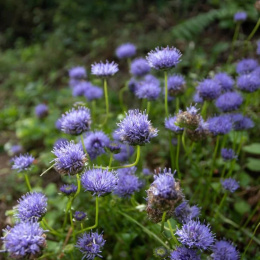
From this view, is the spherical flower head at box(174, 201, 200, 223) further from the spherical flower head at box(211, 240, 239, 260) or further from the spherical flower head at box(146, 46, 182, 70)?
the spherical flower head at box(146, 46, 182, 70)

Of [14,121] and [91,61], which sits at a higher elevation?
[91,61]

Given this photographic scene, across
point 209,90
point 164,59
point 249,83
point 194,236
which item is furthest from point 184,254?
point 249,83

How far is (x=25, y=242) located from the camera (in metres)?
1.38

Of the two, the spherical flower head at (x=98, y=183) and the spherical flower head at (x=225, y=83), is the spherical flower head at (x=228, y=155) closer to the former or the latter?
the spherical flower head at (x=225, y=83)

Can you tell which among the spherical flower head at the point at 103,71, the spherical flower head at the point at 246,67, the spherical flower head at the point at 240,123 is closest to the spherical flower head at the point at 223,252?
the spherical flower head at the point at 240,123

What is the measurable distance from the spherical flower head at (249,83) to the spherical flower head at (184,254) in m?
1.30

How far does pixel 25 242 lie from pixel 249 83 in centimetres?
177

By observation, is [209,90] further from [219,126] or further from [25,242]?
[25,242]

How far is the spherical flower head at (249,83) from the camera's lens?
239 cm

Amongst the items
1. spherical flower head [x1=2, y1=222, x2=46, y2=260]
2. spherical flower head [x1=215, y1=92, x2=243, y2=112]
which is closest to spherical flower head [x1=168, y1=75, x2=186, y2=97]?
spherical flower head [x1=215, y1=92, x2=243, y2=112]

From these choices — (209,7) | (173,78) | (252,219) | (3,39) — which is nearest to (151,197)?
(173,78)

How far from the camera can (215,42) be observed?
5.07 m

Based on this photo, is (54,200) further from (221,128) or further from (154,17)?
(154,17)

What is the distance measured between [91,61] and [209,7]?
2064 millimetres
